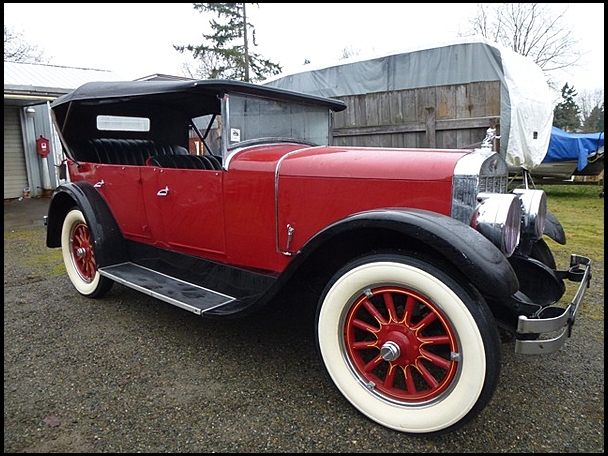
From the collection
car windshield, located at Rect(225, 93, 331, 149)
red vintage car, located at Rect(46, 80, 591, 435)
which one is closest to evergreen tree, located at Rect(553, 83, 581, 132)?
car windshield, located at Rect(225, 93, 331, 149)

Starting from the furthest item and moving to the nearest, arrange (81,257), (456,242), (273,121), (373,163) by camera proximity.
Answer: (81,257) → (273,121) → (373,163) → (456,242)

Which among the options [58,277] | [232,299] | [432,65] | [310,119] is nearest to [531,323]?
[232,299]

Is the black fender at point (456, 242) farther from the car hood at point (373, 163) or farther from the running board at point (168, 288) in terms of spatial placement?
the running board at point (168, 288)

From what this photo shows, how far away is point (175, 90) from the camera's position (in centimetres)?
258

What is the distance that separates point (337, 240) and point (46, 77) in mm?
11375

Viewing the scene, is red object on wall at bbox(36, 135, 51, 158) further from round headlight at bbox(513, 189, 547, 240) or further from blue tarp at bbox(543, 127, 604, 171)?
blue tarp at bbox(543, 127, 604, 171)

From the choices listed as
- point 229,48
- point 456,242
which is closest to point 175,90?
point 456,242

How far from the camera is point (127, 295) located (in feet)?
12.0

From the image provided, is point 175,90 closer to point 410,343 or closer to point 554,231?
point 410,343

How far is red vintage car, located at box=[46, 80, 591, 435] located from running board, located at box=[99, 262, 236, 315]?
2 cm

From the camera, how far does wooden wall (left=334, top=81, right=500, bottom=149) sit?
5.88 metres

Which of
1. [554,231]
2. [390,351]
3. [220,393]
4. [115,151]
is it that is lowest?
[220,393]

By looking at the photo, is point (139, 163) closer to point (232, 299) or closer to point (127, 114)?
point (127, 114)

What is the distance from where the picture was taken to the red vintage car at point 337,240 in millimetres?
1729
